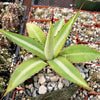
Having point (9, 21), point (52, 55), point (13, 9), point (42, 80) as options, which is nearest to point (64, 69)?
point (52, 55)

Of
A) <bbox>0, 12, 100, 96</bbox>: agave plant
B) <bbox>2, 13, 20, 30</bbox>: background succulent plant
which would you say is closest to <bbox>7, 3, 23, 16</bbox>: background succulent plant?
<bbox>2, 13, 20, 30</bbox>: background succulent plant

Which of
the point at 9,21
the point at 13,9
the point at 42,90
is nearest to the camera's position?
the point at 42,90

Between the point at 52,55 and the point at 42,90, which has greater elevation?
the point at 52,55

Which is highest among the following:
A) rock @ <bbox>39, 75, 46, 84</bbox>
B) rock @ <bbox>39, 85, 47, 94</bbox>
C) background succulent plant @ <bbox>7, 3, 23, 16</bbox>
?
background succulent plant @ <bbox>7, 3, 23, 16</bbox>

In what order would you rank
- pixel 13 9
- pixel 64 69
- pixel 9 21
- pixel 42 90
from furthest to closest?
pixel 13 9 → pixel 9 21 → pixel 42 90 → pixel 64 69

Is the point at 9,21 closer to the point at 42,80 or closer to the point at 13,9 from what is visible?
the point at 13,9

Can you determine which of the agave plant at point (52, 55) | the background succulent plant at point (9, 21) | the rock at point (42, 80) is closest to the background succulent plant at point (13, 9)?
the background succulent plant at point (9, 21)

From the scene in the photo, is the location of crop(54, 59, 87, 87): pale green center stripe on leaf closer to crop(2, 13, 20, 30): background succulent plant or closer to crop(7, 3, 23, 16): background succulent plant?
crop(2, 13, 20, 30): background succulent plant

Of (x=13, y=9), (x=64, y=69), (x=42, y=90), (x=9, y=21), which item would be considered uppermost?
(x=13, y=9)

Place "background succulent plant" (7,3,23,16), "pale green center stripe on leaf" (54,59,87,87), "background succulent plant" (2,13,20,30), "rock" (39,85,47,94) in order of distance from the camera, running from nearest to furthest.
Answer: "pale green center stripe on leaf" (54,59,87,87) < "rock" (39,85,47,94) < "background succulent plant" (2,13,20,30) < "background succulent plant" (7,3,23,16)

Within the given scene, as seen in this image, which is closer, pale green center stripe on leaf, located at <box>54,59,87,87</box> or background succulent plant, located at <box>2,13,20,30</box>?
pale green center stripe on leaf, located at <box>54,59,87,87</box>

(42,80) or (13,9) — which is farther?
(13,9)

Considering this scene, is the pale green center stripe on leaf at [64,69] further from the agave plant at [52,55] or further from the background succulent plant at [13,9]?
the background succulent plant at [13,9]
